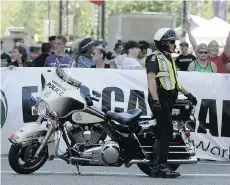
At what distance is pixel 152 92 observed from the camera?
33.8 ft

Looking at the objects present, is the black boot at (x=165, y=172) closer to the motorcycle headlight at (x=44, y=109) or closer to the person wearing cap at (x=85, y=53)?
the motorcycle headlight at (x=44, y=109)

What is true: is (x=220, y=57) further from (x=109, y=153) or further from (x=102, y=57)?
(x=109, y=153)

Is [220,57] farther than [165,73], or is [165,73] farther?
[220,57]

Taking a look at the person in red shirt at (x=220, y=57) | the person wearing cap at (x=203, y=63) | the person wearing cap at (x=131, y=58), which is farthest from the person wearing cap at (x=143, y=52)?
the person wearing cap at (x=203, y=63)

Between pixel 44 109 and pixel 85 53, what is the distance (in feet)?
9.52

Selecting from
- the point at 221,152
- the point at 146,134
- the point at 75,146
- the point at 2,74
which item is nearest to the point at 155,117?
the point at 146,134

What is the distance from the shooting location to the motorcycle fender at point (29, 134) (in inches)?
406

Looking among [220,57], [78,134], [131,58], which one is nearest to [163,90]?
[78,134]

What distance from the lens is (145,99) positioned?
1302cm

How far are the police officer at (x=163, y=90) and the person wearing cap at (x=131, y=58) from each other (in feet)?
12.7

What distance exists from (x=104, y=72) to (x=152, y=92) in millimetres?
2883

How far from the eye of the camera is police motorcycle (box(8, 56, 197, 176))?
10.3 meters

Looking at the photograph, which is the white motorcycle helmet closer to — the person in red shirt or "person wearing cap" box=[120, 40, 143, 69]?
the person in red shirt

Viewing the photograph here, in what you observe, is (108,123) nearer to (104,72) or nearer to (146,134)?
(146,134)
